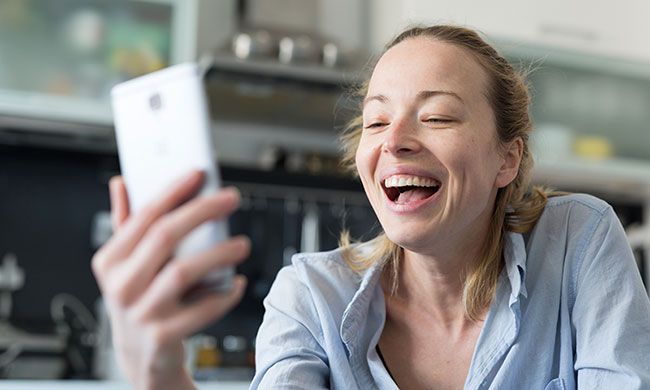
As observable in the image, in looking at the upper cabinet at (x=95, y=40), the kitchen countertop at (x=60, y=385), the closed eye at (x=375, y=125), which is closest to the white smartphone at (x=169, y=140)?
the closed eye at (x=375, y=125)

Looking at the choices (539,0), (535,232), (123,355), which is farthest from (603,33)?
(123,355)

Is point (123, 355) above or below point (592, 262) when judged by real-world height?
above

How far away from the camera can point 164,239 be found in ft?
1.99

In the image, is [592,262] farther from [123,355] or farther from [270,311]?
[123,355]

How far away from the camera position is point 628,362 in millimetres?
1079

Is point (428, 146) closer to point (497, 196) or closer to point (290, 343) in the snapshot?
point (497, 196)

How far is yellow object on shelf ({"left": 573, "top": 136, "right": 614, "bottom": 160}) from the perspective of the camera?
3201mm

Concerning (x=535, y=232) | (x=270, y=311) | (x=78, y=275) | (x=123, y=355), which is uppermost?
(x=123, y=355)

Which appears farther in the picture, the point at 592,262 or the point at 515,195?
the point at 515,195

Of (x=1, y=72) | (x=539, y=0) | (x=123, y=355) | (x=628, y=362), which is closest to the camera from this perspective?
(x=123, y=355)

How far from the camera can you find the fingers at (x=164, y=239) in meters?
0.61

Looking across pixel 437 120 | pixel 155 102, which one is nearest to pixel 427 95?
pixel 437 120

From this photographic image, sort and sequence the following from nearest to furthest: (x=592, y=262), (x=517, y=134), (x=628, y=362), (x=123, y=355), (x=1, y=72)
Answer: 1. (x=123, y=355)
2. (x=628, y=362)
3. (x=592, y=262)
4. (x=517, y=134)
5. (x=1, y=72)

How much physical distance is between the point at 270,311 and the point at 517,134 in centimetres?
49
